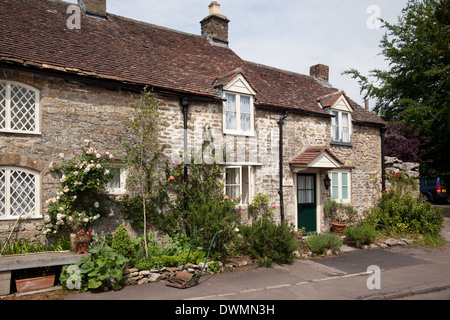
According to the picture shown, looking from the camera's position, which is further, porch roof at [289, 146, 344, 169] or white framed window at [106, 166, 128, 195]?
porch roof at [289, 146, 344, 169]

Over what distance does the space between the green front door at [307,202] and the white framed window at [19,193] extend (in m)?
8.99

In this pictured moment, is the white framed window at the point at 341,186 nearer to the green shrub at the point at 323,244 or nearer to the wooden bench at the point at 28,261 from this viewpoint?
the green shrub at the point at 323,244

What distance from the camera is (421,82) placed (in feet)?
83.0

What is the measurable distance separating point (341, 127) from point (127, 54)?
30.5ft

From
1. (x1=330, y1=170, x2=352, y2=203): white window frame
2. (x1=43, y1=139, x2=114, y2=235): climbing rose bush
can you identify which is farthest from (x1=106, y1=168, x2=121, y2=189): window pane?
(x1=330, y1=170, x2=352, y2=203): white window frame

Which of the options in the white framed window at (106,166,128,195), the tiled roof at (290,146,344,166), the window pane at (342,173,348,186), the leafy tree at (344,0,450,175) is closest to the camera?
the white framed window at (106,166,128,195)

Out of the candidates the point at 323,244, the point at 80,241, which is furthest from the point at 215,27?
the point at 80,241

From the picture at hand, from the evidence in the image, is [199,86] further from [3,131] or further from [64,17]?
[3,131]

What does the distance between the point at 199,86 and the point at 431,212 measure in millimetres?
10248

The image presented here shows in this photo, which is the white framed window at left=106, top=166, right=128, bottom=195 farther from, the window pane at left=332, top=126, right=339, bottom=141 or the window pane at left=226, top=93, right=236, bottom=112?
the window pane at left=332, top=126, right=339, bottom=141

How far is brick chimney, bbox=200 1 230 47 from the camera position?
578 inches

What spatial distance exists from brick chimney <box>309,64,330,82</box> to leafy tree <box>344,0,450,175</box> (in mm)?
6581

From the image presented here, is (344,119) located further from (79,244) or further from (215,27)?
(79,244)
